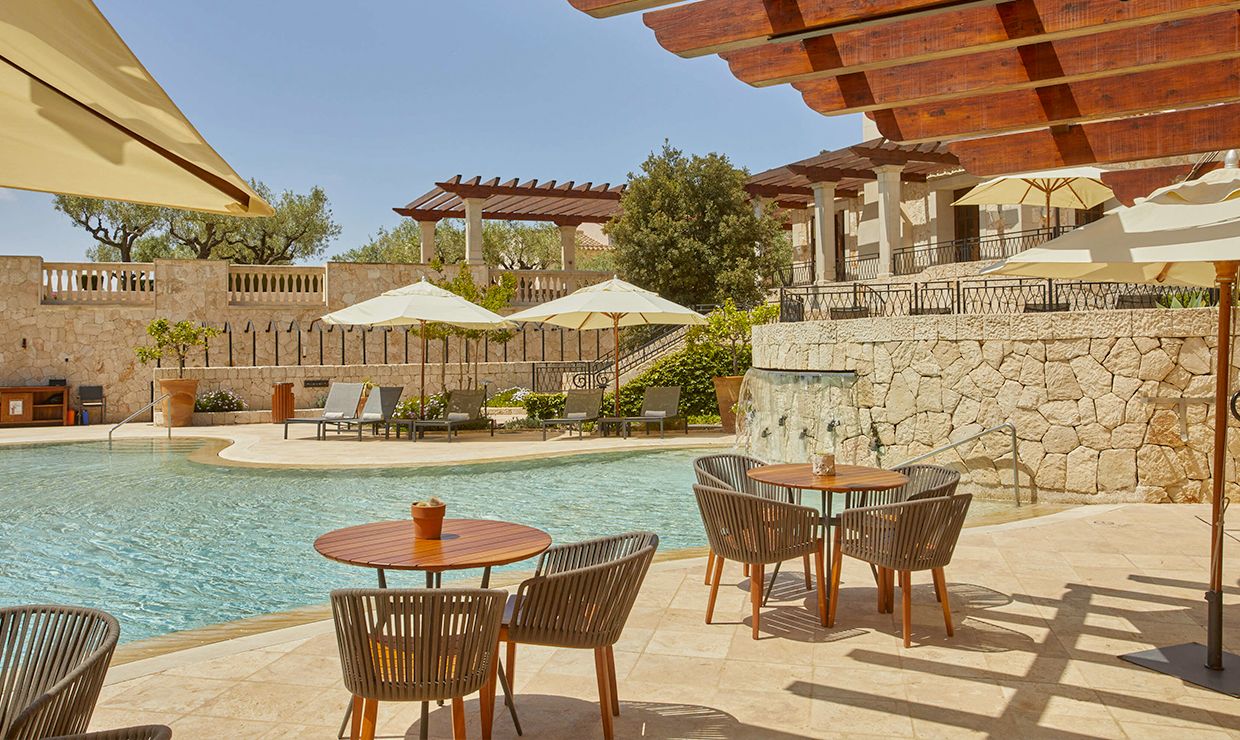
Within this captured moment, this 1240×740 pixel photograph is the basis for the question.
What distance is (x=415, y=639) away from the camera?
9.63ft

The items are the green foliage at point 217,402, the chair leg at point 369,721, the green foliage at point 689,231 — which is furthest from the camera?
the green foliage at point 689,231

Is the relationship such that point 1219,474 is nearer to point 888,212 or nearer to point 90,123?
point 90,123

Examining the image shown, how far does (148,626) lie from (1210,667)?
573 centimetres

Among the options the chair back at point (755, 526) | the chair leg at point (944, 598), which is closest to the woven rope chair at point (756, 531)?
the chair back at point (755, 526)

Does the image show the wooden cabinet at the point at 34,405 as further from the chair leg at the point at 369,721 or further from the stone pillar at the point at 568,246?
the chair leg at the point at 369,721

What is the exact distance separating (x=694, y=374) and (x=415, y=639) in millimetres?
15059

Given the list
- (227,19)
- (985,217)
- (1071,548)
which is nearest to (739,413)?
(1071,548)

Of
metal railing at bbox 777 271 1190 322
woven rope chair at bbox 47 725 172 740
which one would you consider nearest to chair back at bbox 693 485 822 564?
woven rope chair at bbox 47 725 172 740

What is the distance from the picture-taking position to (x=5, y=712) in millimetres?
2564

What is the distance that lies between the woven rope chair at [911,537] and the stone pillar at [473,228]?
21665mm

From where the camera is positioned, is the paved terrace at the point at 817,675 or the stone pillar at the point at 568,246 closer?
the paved terrace at the point at 817,675

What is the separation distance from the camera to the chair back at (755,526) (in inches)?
190

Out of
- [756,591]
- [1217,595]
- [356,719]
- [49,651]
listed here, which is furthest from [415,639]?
[1217,595]

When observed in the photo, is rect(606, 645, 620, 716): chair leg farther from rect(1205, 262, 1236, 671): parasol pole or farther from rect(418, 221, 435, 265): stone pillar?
rect(418, 221, 435, 265): stone pillar
